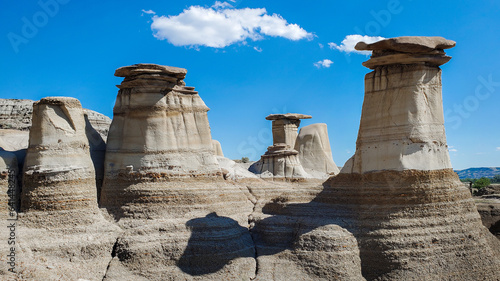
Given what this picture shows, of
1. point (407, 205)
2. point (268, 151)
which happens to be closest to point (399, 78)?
point (407, 205)

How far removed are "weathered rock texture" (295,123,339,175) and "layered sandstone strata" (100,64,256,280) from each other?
1747cm

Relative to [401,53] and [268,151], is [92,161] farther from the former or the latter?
[268,151]

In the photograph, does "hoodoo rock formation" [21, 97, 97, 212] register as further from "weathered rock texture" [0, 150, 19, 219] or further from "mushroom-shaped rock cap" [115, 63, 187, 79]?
"mushroom-shaped rock cap" [115, 63, 187, 79]

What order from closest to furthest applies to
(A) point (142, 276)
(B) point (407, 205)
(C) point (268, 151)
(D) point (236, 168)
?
1. (A) point (142, 276)
2. (B) point (407, 205)
3. (D) point (236, 168)
4. (C) point (268, 151)

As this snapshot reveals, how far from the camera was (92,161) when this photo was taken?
1869cm

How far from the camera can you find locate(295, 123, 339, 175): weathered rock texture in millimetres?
37656

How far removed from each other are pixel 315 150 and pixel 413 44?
70.7 feet

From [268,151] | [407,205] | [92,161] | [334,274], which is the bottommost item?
[334,274]

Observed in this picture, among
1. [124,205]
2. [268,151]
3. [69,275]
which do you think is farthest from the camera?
[268,151]

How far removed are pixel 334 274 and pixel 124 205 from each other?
26.7ft

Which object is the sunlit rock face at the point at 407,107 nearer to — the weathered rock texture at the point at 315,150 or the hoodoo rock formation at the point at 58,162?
the hoodoo rock formation at the point at 58,162

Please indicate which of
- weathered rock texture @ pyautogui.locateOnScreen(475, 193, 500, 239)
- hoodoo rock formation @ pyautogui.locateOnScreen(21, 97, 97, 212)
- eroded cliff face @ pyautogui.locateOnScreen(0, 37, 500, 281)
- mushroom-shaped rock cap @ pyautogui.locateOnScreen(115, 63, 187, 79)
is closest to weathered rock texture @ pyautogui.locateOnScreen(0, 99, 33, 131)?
eroded cliff face @ pyautogui.locateOnScreen(0, 37, 500, 281)

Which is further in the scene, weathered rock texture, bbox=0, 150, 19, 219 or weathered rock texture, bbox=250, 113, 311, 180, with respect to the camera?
weathered rock texture, bbox=250, 113, 311, 180

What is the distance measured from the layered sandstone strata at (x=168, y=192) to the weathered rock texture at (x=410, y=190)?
15.2 ft
